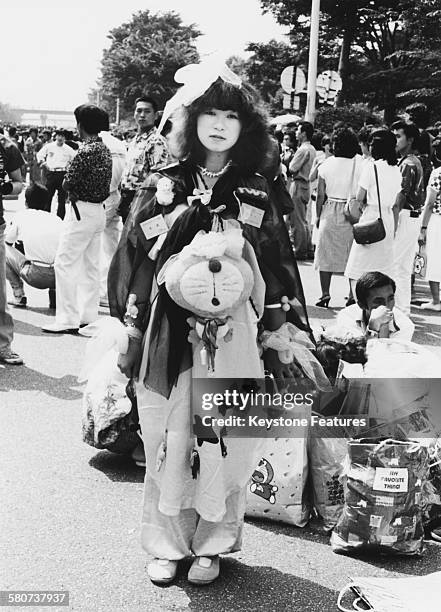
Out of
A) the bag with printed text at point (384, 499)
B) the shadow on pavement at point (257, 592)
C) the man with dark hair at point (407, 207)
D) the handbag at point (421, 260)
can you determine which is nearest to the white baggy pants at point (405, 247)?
the man with dark hair at point (407, 207)

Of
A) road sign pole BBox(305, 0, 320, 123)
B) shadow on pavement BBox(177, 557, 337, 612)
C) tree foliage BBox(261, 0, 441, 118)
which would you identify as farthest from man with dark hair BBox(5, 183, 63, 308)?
tree foliage BBox(261, 0, 441, 118)

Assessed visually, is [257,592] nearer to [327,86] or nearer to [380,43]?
[327,86]

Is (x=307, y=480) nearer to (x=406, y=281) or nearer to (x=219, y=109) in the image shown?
(x=219, y=109)

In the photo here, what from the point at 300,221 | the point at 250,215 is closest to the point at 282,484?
the point at 250,215

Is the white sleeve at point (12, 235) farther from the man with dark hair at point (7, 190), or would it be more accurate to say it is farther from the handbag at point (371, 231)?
the handbag at point (371, 231)

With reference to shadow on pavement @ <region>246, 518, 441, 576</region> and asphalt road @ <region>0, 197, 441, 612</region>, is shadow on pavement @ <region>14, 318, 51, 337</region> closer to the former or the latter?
asphalt road @ <region>0, 197, 441, 612</region>

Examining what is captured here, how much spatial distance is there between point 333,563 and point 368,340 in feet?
3.74

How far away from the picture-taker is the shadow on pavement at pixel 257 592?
2.93 m

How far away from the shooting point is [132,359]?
3.00m

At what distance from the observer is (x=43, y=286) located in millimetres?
7617

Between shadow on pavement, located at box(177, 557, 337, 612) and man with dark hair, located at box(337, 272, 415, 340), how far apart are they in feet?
4.97

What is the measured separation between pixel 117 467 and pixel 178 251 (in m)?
1.62

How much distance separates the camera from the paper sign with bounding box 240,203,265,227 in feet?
9.72

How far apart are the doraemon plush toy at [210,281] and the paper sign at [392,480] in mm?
871
